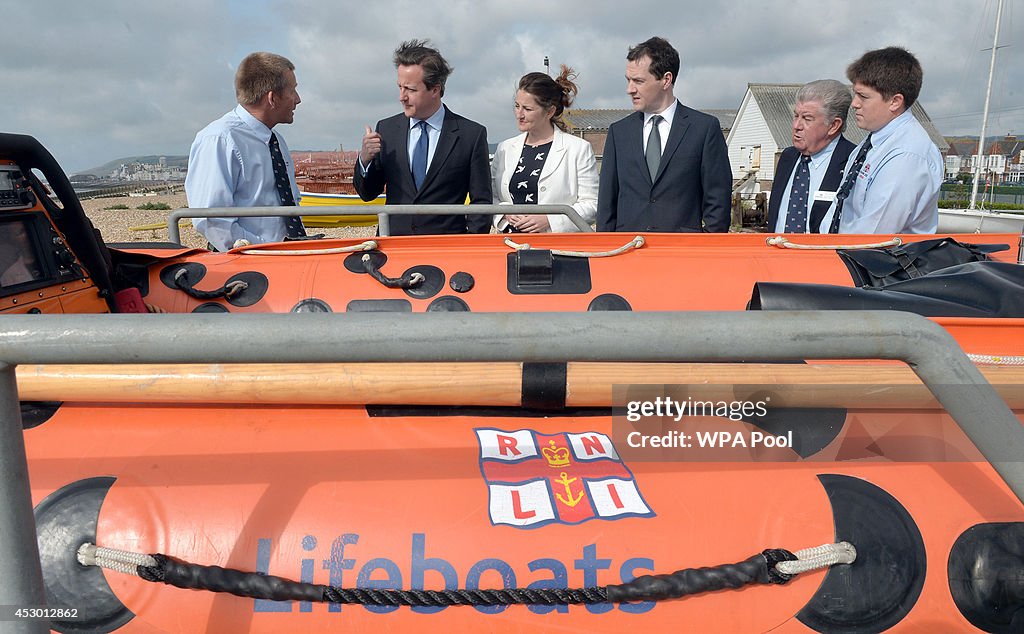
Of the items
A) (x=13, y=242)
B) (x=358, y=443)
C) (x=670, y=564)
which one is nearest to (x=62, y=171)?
(x=13, y=242)

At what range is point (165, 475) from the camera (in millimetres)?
1400

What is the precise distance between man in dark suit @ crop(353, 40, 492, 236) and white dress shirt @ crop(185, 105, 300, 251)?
582 millimetres

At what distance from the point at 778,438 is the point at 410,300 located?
1.56 metres

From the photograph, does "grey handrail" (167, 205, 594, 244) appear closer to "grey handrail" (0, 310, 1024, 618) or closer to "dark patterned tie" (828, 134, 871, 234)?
"dark patterned tie" (828, 134, 871, 234)

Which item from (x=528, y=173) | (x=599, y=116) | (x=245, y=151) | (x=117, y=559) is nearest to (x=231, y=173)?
(x=245, y=151)

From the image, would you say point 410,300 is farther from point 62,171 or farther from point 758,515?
point 758,515

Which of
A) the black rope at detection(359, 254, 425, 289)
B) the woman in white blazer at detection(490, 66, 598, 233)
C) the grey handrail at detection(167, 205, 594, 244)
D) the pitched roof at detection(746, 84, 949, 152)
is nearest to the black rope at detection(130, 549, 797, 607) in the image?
the black rope at detection(359, 254, 425, 289)

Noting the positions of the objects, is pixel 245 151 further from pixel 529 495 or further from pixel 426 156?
pixel 529 495

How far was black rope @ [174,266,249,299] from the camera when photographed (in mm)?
2543

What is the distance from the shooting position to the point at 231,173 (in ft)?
11.3

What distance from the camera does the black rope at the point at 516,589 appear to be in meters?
1.19

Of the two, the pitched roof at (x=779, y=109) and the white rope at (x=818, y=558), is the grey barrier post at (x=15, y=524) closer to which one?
the white rope at (x=818, y=558)

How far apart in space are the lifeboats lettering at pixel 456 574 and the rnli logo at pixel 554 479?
0.09m

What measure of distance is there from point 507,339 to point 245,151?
3.26m
